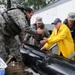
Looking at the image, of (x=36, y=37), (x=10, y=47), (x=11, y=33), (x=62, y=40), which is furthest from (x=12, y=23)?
(x=36, y=37)

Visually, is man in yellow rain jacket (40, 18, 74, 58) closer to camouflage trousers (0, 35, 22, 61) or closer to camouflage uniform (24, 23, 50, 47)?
camouflage trousers (0, 35, 22, 61)

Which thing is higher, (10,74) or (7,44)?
(7,44)

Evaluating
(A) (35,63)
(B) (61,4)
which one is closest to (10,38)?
(A) (35,63)

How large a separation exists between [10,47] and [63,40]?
1205 millimetres

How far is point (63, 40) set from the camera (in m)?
5.61

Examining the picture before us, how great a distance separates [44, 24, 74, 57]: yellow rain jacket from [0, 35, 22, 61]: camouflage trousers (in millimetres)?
709

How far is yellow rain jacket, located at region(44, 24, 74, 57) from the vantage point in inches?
215

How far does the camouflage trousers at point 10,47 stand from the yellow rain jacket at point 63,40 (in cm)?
71

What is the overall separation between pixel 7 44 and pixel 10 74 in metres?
0.86

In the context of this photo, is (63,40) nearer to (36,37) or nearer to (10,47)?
(10,47)

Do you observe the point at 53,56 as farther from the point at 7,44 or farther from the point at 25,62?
the point at 7,44

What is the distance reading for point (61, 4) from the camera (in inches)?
372

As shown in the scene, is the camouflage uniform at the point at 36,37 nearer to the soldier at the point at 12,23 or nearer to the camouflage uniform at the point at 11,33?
the camouflage uniform at the point at 11,33

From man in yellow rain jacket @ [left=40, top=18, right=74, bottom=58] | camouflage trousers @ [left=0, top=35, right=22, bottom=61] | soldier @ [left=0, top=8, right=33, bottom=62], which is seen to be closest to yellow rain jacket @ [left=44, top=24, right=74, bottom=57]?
man in yellow rain jacket @ [left=40, top=18, right=74, bottom=58]
